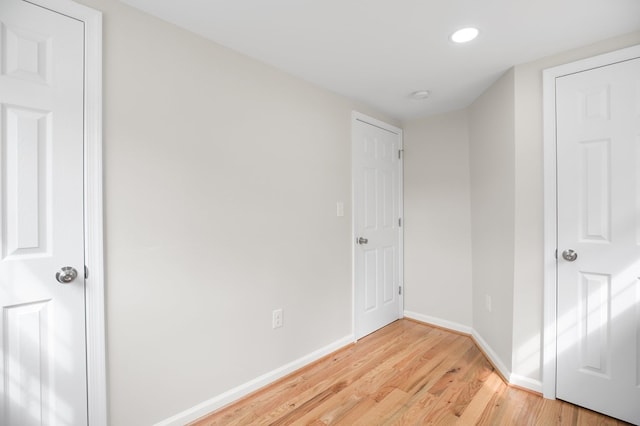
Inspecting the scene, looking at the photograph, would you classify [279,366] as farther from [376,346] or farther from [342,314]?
[376,346]

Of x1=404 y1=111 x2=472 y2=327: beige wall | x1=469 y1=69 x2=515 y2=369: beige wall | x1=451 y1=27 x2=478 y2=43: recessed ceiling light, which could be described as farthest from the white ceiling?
x1=404 y1=111 x2=472 y2=327: beige wall

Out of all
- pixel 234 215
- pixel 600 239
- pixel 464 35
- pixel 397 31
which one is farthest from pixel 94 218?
pixel 600 239

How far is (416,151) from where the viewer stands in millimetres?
3381

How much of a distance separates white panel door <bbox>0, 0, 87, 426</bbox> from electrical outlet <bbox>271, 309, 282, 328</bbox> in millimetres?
1082

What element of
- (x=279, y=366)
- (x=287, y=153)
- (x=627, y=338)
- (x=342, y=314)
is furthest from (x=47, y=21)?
(x=627, y=338)

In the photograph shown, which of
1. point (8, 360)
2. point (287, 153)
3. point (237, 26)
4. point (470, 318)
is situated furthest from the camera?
point (470, 318)

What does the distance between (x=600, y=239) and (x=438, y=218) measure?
1.47 meters

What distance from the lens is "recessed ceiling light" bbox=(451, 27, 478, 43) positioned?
171 cm

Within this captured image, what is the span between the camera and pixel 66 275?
1330mm

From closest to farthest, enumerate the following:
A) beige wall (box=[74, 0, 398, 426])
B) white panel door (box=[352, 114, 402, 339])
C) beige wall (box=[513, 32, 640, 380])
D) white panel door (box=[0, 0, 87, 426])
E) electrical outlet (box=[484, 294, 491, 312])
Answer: white panel door (box=[0, 0, 87, 426])
beige wall (box=[74, 0, 398, 426])
beige wall (box=[513, 32, 640, 380])
electrical outlet (box=[484, 294, 491, 312])
white panel door (box=[352, 114, 402, 339])

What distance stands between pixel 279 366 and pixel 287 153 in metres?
1.56

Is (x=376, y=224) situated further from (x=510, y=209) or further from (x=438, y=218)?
(x=510, y=209)

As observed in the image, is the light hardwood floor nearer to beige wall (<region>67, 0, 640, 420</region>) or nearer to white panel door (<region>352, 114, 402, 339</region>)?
beige wall (<region>67, 0, 640, 420</region>)

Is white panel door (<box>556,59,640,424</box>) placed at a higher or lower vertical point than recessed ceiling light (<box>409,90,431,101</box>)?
lower
